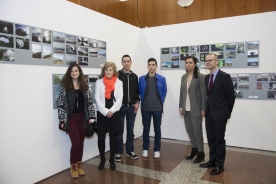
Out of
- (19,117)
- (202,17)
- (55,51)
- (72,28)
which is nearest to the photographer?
(19,117)

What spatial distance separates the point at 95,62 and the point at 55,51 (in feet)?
2.64

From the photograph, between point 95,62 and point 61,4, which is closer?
point 61,4

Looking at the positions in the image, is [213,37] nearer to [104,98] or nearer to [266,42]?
[266,42]

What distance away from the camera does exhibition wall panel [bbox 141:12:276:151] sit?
3861 millimetres

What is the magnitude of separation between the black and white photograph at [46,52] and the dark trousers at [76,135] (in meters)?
0.87

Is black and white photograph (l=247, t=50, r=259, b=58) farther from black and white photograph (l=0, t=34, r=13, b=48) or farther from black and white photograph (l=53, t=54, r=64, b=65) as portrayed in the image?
black and white photograph (l=0, t=34, r=13, b=48)

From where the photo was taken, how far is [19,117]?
2.58m

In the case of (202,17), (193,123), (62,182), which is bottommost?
(62,182)

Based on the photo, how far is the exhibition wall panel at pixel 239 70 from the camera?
152 inches

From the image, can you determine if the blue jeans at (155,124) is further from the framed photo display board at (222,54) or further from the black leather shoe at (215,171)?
the framed photo display board at (222,54)

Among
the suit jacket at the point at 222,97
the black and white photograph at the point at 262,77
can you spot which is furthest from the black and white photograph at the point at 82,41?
the black and white photograph at the point at 262,77

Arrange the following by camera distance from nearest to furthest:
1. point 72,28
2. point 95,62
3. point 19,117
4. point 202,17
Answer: point 19,117 < point 72,28 < point 95,62 < point 202,17

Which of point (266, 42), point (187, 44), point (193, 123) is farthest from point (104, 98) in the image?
point (266, 42)

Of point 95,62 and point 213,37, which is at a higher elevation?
point 213,37
